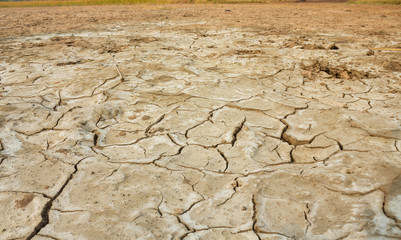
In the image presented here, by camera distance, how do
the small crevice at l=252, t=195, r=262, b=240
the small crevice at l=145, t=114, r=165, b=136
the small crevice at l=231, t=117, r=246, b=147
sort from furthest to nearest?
the small crevice at l=145, t=114, r=165, b=136 < the small crevice at l=231, t=117, r=246, b=147 < the small crevice at l=252, t=195, r=262, b=240

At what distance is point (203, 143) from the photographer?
7.27 ft

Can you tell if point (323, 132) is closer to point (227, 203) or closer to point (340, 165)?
point (340, 165)

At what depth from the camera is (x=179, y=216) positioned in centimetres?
153

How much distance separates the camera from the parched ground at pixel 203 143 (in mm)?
1487

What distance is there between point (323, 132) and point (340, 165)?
47 cm

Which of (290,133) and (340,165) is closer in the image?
(340,165)

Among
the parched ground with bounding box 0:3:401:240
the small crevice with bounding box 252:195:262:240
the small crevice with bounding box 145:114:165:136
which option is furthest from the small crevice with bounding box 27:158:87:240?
the small crevice with bounding box 252:195:262:240

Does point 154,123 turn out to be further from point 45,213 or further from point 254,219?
point 254,219

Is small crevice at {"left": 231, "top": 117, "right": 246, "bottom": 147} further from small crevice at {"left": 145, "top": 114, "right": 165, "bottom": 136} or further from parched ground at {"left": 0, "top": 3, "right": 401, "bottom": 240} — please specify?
small crevice at {"left": 145, "top": 114, "right": 165, "bottom": 136}

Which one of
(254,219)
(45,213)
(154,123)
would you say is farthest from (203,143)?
(45,213)

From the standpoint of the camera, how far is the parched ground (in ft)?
4.88

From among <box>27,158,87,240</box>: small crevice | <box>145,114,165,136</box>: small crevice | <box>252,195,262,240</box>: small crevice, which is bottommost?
<box>27,158,87,240</box>: small crevice

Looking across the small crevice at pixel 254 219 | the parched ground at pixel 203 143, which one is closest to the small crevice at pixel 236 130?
the parched ground at pixel 203 143

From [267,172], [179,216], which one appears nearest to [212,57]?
[267,172]
